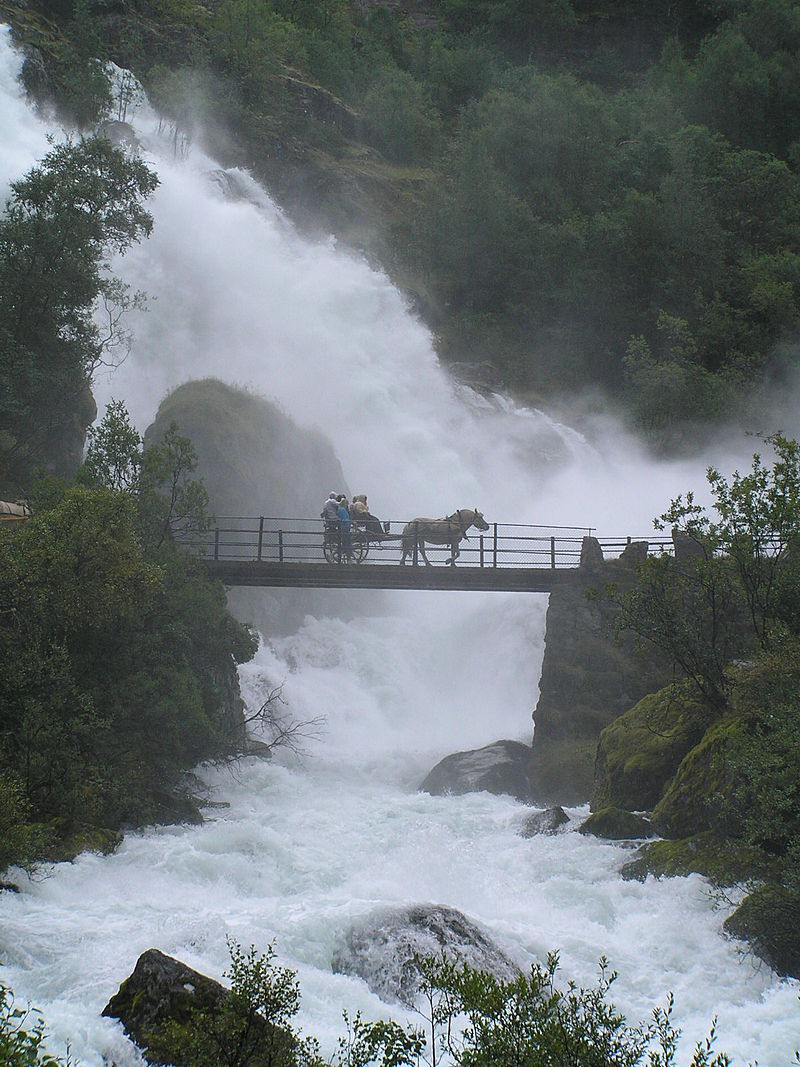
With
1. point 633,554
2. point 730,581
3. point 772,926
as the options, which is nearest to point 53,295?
point 633,554

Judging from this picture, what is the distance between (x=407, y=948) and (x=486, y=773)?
42.8ft

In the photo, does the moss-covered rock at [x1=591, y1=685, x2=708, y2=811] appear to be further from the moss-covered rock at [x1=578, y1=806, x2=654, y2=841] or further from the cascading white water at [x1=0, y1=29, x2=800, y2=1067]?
the cascading white water at [x1=0, y1=29, x2=800, y2=1067]

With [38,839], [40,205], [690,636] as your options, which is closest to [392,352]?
[40,205]

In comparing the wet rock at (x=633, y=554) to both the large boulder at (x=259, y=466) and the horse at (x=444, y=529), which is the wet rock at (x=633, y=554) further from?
the large boulder at (x=259, y=466)

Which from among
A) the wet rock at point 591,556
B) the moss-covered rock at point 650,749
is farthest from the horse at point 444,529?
the moss-covered rock at point 650,749

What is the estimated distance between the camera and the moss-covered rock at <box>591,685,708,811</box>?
20.2 meters

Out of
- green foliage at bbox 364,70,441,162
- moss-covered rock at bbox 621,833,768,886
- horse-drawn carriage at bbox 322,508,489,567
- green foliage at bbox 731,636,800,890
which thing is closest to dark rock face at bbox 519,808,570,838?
moss-covered rock at bbox 621,833,768,886

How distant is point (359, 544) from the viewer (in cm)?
2819

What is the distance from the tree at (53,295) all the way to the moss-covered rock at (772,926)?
20449mm

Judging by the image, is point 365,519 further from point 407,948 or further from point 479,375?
point 479,375

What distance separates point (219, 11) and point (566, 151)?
29520mm

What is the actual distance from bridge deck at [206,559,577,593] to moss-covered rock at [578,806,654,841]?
350 inches

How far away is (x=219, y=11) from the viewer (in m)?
73.5

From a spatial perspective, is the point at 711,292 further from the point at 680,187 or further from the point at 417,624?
the point at 417,624
